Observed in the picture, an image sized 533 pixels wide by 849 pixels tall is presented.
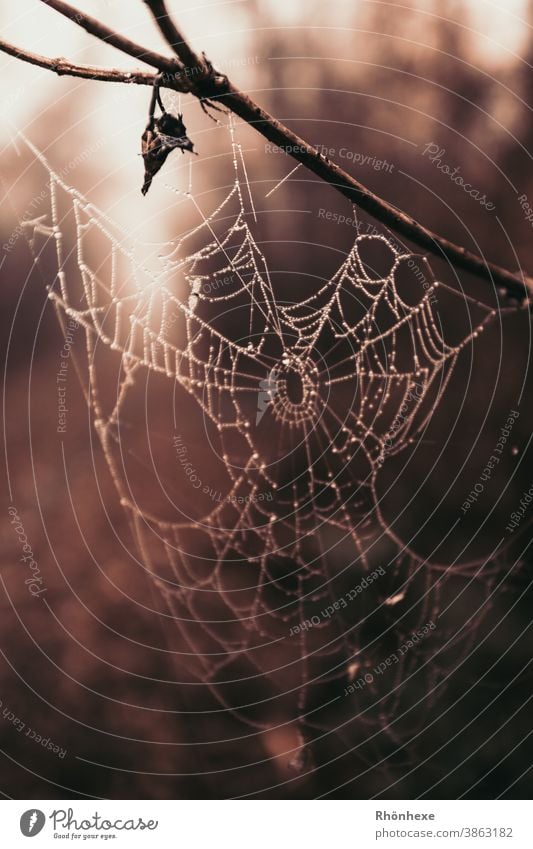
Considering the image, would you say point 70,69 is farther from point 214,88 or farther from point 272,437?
point 272,437

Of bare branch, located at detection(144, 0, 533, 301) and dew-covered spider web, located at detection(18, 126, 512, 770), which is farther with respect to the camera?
dew-covered spider web, located at detection(18, 126, 512, 770)

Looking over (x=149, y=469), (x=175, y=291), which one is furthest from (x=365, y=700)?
(x=175, y=291)

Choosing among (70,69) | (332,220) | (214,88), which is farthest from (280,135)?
(332,220)

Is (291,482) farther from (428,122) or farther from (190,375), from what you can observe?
(428,122)

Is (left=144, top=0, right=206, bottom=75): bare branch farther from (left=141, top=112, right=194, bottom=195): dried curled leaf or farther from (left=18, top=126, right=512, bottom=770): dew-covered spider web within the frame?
(left=18, top=126, right=512, bottom=770): dew-covered spider web
